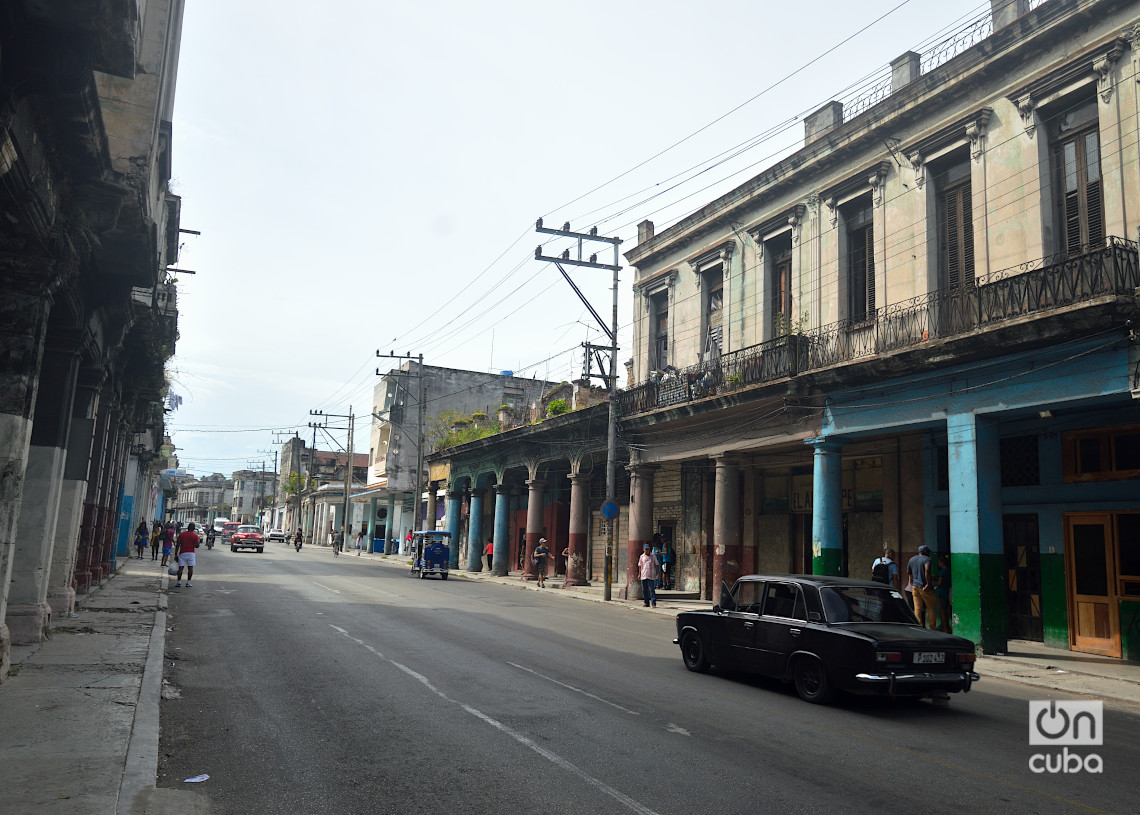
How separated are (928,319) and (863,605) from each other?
897cm

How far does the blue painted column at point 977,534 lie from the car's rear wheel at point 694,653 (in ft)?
21.2

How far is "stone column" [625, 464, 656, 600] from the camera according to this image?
2662 cm

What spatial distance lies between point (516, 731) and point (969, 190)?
1521 centimetres

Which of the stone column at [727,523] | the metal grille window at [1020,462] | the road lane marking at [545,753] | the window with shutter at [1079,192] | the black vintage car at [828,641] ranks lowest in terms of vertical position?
the road lane marking at [545,753]

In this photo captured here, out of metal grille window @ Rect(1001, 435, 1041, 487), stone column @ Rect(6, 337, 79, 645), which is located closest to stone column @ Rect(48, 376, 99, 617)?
stone column @ Rect(6, 337, 79, 645)

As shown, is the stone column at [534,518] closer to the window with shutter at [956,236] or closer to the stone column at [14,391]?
the window with shutter at [956,236]

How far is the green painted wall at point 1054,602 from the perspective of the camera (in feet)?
53.1

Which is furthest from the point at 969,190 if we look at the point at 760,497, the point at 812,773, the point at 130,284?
the point at 130,284

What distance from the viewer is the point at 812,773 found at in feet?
21.3

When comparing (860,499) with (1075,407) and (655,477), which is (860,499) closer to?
(1075,407)

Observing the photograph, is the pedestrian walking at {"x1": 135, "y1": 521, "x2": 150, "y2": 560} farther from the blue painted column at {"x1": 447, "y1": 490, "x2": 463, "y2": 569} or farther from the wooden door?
the wooden door

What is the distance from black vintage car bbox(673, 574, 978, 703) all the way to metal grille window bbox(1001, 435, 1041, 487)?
8714mm

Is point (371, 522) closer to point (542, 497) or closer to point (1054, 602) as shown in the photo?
point (542, 497)

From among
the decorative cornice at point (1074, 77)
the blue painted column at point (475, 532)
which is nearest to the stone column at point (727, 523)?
the decorative cornice at point (1074, 77)
